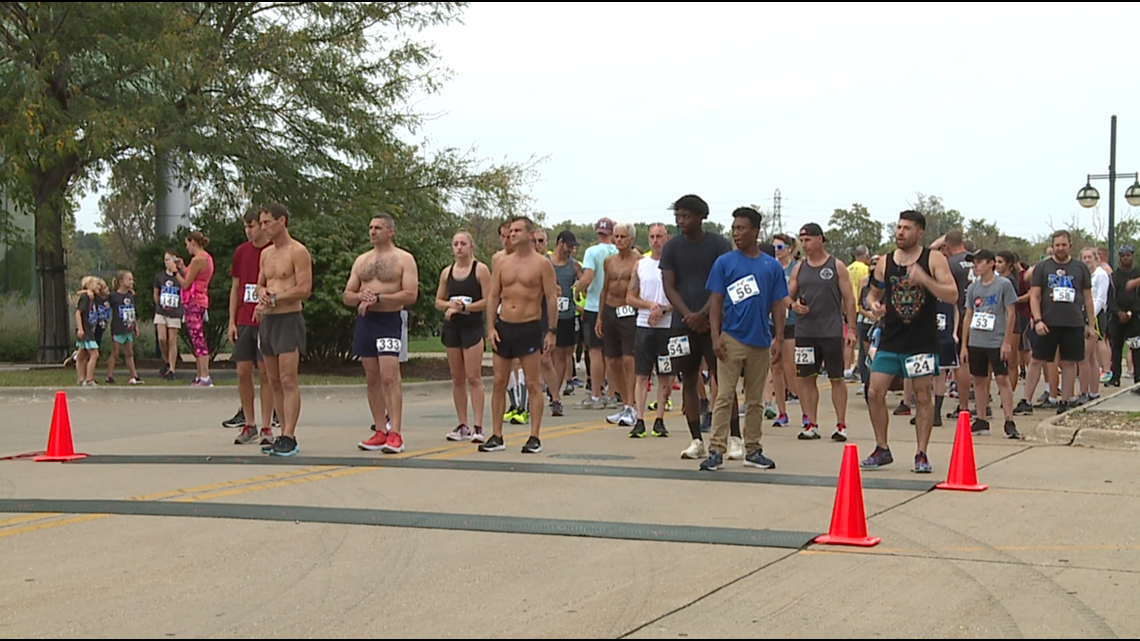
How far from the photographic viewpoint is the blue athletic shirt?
9898mm

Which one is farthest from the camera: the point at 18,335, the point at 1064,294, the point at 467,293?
the point at 18,335

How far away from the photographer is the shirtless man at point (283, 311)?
10914mm

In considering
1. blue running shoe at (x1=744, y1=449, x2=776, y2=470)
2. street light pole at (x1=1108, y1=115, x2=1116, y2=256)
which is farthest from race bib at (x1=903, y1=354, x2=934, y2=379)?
street light pole at (x1=1108, y1=115, x2=1116, y2=256)

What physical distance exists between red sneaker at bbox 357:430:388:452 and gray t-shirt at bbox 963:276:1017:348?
618cm

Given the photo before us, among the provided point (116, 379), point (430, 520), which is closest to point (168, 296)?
point (116, 379)

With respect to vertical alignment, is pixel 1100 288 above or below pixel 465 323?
above

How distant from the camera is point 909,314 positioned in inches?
385

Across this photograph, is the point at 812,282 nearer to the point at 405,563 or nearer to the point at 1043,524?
the point at 1043,524

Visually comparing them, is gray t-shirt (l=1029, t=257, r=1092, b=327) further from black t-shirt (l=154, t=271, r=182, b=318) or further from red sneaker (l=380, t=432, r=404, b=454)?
black t-shirt (l=154, t=271, r=182, b=318)

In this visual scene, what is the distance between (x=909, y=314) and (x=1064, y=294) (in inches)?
223

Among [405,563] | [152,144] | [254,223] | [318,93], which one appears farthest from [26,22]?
[405,563]

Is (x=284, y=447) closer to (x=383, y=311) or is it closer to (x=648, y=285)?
(x=383, y=311)

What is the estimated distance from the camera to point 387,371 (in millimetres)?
11039

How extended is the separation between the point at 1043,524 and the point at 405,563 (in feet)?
12.7
